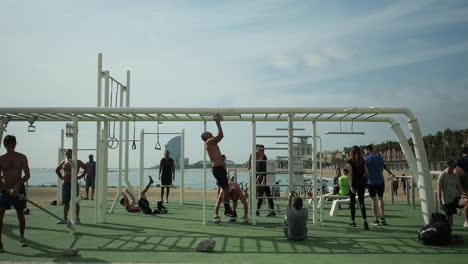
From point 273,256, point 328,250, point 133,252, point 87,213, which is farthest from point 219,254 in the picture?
point 87,213

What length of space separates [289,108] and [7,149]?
5179 millimetres

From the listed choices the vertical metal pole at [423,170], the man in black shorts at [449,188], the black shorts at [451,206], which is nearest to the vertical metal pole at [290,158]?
the vertical metal pole at [423,170]

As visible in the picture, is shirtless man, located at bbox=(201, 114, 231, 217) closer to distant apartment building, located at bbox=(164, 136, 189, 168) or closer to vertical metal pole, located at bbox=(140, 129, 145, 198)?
vertical metal pole, located at bbox=(140, 129, 145, 198)

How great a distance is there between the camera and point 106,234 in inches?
322

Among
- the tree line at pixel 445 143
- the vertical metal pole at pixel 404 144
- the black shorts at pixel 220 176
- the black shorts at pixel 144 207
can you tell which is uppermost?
the tree line at pixel 445 143

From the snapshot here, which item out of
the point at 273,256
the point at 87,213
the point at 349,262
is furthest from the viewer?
the point at 87,213

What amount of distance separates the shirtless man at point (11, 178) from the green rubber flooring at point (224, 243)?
700 mm

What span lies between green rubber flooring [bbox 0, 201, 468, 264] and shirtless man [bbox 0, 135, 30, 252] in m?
0.70

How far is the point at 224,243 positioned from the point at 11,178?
12.1 feet

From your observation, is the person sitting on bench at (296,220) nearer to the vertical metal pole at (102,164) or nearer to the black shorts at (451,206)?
the black shorts at (451,206)

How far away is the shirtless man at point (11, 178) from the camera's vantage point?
21.7 feet

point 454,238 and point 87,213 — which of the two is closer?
point 454,238

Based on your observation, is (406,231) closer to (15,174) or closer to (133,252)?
(133,252)

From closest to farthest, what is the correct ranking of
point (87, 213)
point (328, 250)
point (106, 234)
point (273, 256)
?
1. point (273, 256)
2. point (328, 250)
3. point (106, 234)
4. point (87, 213)
